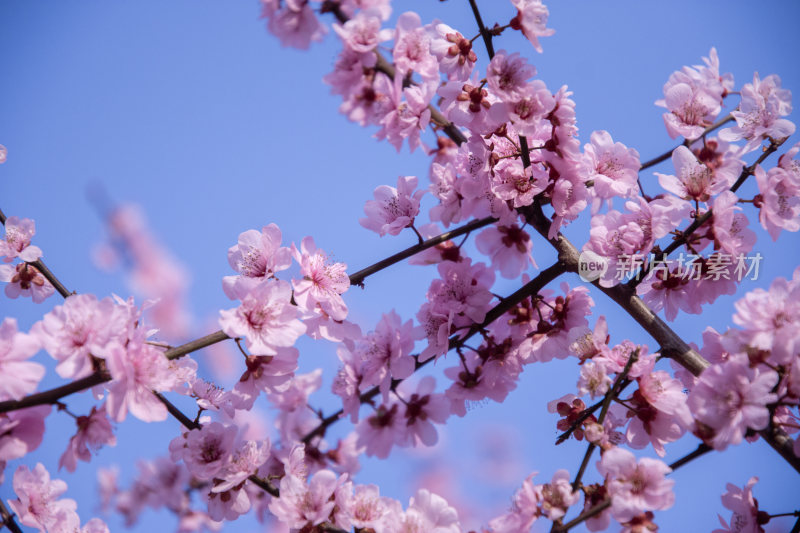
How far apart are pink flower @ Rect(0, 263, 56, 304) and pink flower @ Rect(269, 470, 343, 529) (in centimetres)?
137

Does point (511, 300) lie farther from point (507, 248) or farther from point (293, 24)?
point (293, 24)

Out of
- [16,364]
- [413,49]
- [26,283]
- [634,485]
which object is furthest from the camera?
[26,283]

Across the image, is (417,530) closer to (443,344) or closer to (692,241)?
(443,344)

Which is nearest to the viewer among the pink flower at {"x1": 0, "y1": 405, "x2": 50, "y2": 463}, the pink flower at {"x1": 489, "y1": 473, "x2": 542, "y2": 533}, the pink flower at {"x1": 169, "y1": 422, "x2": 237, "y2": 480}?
the pink flower at {"x1": 0, "y1": 405, "x2": 50, "y2": 463}

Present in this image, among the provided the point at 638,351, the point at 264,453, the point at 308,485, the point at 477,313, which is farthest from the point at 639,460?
the point at 264,453

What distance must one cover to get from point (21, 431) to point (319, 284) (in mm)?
1001

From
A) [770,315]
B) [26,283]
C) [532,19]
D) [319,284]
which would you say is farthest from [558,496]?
[26,283]

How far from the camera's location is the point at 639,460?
163cm

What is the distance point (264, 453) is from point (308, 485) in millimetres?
215

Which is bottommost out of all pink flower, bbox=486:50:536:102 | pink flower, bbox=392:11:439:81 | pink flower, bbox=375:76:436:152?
pink flower, bbox=486:50:536:102

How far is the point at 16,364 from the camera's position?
5.04ft

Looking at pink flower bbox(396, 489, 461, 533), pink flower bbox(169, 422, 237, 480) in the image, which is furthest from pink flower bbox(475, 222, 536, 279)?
pink flower bbox(169, 422, 237, 480)

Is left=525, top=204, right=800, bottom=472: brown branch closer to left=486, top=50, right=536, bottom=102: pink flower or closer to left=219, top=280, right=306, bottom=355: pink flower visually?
left=486, top=50, right=536, bottom=102: pink flower

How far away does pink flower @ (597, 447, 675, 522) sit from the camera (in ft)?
5.20
